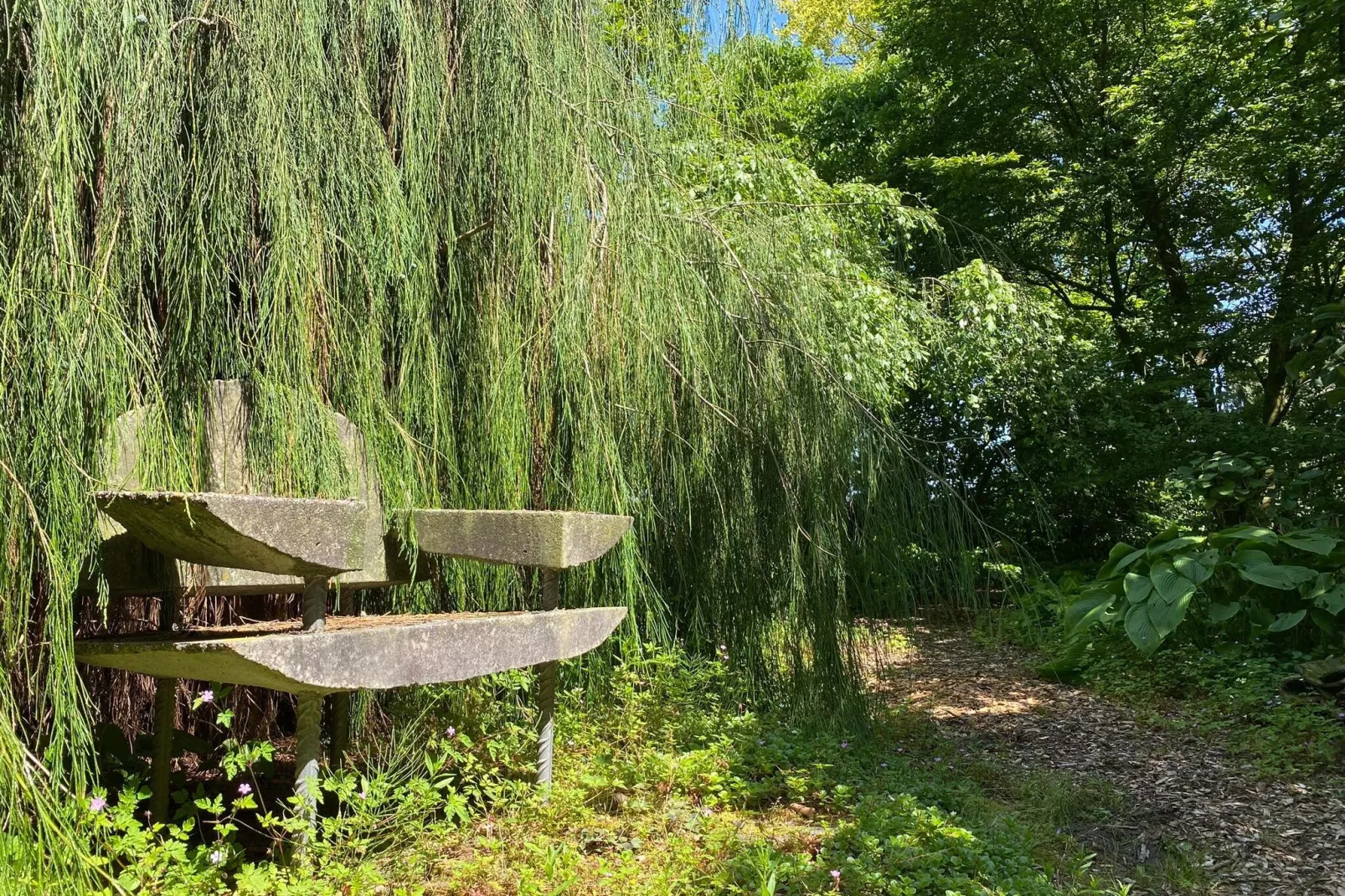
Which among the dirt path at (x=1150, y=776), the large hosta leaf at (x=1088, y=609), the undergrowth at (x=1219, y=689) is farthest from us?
the large hosta leaf at (x=1088, y=609)

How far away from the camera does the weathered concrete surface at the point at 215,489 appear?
1755mm

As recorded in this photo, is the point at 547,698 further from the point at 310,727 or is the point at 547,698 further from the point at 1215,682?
the point at 1215,682

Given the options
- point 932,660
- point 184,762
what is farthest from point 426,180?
point 932,660

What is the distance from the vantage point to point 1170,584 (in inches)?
167

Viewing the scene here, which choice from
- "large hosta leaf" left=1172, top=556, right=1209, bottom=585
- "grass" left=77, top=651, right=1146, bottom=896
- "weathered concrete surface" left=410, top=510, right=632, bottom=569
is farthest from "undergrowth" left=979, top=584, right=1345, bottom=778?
"weathered concrete surface" left=410, top=510, right=632, bottom=569

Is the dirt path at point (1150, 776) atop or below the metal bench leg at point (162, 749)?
below

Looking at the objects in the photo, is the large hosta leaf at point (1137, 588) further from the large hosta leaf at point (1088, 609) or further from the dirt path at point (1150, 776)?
the dirt path at point (1150, 776)

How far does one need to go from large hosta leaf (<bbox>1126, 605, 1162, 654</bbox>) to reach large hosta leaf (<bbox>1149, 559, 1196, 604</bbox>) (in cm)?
10

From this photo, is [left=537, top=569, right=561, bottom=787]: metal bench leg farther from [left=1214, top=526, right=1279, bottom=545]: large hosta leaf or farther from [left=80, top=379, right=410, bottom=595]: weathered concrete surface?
[left=1214, top=526, right=1279, bottom=545]: large hosta leaf

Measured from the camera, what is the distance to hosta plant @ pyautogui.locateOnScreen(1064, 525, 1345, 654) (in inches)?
163

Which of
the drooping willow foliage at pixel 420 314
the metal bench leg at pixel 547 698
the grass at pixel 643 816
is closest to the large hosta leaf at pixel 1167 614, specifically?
the grass at pixel 643 816

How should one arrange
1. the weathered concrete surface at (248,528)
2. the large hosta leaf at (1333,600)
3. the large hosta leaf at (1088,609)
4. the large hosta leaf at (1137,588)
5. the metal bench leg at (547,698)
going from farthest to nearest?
the large hosta leaf at (1088,609) → the large hosta leaf at (1137,588) → the large hosta leaf at (1333,600) → the metal bench leg at (547,698) → the weathered concrete surface at (248,528)

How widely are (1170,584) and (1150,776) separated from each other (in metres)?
1.22

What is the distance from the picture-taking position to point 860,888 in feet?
6.38
